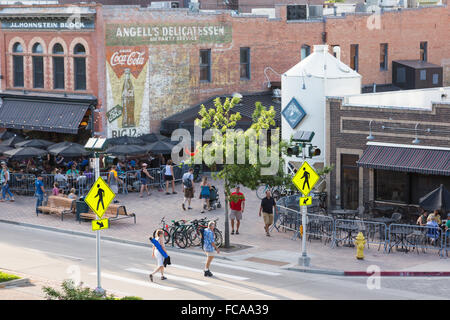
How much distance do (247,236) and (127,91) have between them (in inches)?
613

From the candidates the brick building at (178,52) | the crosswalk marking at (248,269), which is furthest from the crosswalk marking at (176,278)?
the brick building at (178,52)

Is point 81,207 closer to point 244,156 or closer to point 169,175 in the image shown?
point 169,175

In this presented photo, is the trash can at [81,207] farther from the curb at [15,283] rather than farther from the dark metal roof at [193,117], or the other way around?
the dark metal roof at [193,117]

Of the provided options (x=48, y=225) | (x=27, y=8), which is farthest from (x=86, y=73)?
(x=48, y=225)

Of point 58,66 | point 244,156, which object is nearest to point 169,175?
point 58,66

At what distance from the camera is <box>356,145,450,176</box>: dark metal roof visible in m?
28.8

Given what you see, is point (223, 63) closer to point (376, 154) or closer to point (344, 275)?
point (376, 154)

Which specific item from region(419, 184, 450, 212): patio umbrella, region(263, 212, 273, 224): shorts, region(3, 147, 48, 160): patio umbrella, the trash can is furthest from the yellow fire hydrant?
region(3, 147, 48, 160): patio umbrella

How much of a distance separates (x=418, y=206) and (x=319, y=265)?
22.1 feet

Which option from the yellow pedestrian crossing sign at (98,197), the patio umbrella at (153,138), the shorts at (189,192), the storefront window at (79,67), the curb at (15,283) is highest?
the storefront window at (79,67)

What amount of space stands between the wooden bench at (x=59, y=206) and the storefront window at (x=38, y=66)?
12699mm

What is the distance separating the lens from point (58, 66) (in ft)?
142

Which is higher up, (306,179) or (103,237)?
(306,179)

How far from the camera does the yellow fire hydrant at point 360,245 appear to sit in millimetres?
25016
